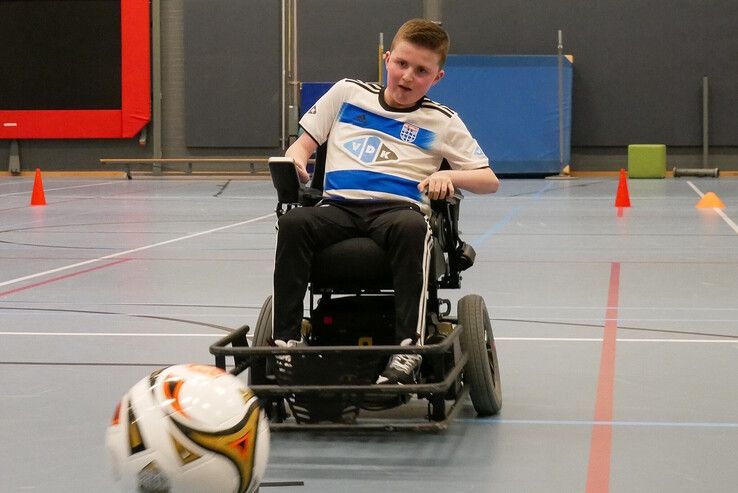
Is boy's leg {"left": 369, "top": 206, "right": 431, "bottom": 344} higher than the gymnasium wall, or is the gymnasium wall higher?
the gymnasium wall

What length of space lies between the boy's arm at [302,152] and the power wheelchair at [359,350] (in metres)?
0.04

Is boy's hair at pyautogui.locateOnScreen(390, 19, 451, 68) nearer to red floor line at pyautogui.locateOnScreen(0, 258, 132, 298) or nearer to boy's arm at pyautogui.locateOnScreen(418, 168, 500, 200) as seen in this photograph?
boy's arm at pyautogui.locateOnScreen(418, 168, 500, 200)

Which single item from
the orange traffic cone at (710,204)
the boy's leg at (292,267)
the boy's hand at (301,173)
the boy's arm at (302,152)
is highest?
the boy's arm at (302,152)

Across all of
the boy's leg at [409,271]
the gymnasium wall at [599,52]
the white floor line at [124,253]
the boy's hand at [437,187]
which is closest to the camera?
the boy's leg at [409,271]

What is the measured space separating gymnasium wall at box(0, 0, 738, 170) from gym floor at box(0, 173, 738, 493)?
9092 millimetres

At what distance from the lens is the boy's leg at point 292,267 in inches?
132

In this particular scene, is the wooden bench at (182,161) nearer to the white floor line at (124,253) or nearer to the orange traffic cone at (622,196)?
the orange traffic cone at (622,196)

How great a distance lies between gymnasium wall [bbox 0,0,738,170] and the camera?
1959 cm

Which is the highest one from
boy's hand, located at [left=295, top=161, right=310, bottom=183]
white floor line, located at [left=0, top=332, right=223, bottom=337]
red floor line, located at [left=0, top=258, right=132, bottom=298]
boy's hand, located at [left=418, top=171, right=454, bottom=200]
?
boy's hand, located at [left=295, top=161, right=310, bottom=183]

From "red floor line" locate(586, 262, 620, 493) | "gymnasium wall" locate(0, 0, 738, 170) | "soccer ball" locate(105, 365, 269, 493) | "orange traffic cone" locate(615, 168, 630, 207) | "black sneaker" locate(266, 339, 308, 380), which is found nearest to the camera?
"soccer ball" locate(105, 365, 269, 493)

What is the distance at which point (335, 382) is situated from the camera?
10.3 ft

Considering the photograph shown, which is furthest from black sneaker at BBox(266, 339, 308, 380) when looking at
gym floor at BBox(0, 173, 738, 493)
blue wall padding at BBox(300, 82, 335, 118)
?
blue wall padding at BBox(300, 82, 335, 118)

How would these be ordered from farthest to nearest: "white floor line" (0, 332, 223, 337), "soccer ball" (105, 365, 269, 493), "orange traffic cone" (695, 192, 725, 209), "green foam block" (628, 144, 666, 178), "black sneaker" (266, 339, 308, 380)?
"green foam block" (628, 144, 666, 178), "orange traffic cone" (695, 192, 725, 209), "white floor line" (0, 332, 223, 337), "black sneaker" (266, 339, 308, 380), "soccer ball" (105, 365, 269, 493)

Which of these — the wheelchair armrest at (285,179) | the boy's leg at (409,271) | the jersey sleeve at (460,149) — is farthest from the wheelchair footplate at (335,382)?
the jersey sleeve at (460,149)
